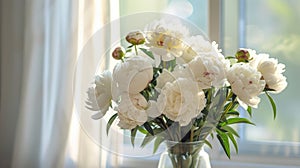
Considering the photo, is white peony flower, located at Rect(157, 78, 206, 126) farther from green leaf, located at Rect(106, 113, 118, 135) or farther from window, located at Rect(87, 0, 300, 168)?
window, located at Rect(87, 0, 300, 168)

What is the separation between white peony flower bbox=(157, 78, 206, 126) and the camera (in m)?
0.89

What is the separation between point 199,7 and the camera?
1856 millimetres

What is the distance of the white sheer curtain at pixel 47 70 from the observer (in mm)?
1729

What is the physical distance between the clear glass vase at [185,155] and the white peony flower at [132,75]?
0.17 metres

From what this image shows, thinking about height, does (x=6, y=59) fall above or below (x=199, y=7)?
below

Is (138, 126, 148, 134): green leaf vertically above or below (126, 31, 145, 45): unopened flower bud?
below

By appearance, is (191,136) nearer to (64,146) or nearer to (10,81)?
(64,146)

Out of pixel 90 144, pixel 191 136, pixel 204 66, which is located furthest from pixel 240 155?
pixel 204 66

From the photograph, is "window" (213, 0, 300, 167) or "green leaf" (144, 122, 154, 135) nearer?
"green leaf" (144, 122, 154, 135)

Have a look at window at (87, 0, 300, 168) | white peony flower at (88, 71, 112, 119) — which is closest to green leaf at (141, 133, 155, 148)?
white peony flower at (88, 71, 112, 119)

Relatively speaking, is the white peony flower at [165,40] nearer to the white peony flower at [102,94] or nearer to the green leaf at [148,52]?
the green leaf at [148,52]

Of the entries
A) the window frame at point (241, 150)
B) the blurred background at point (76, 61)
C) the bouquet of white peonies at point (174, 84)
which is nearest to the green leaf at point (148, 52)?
the bouquet of white peonies at point (174, 84)

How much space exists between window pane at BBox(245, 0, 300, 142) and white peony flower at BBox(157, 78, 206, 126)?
39.4 inches

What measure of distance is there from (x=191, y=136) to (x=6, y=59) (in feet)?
3.89
